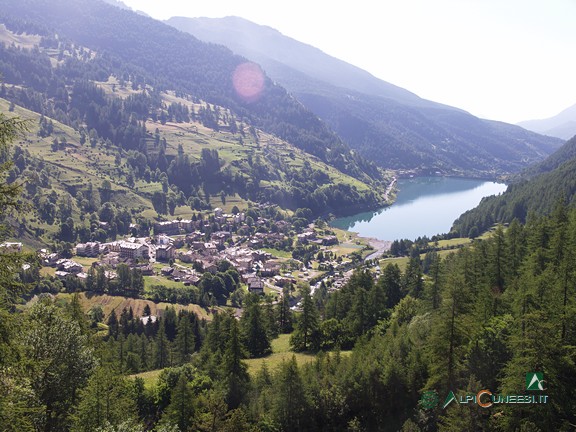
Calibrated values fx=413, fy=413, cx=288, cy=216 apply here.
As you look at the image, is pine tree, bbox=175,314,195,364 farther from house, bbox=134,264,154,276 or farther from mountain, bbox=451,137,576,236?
mountain, bbox=451,137,576,236

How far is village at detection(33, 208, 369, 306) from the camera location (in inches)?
5044

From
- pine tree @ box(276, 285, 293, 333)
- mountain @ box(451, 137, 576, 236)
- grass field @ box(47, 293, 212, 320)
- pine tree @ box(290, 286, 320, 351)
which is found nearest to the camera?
pine tree @ box(290, 286, 320, 351)

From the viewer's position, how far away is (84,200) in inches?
7165

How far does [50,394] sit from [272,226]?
555ft

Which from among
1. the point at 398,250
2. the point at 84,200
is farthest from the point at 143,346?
the point at 84,200

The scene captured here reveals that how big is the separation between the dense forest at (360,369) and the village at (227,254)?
77715 millimetres

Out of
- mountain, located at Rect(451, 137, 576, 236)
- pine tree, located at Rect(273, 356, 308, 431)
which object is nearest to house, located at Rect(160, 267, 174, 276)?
pine tree, located at Rect(273, 356, 308, 431)

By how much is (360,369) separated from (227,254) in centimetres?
12633

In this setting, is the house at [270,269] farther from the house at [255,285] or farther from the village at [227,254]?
the house at [255,285]

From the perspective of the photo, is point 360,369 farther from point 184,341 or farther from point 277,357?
point 184,341

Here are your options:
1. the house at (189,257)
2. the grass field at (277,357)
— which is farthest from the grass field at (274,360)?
the house at (189,257)

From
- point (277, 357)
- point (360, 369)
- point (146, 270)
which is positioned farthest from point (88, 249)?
point (360, 369)

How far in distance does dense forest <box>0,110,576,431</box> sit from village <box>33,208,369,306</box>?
255 feet

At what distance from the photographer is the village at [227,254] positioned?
12812 centimetres
